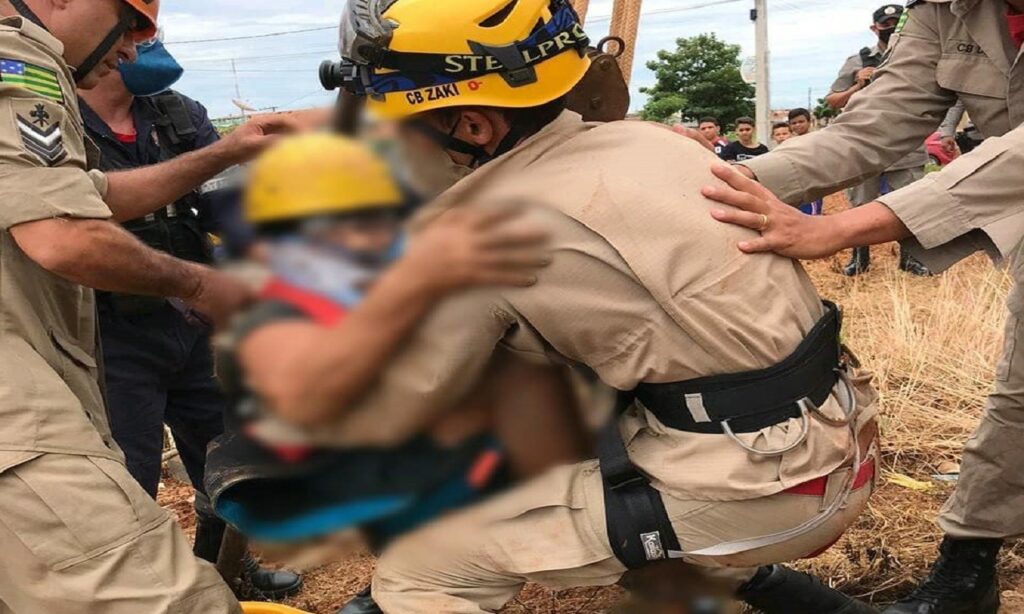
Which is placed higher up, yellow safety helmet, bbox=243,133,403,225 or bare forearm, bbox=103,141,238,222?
yellow safety helmet, bbox=243,133,403,225

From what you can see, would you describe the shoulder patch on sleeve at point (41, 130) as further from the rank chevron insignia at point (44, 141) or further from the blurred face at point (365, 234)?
the blurred face at point (365, 234)

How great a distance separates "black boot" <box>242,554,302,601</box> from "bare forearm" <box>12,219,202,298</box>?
6.59 ft

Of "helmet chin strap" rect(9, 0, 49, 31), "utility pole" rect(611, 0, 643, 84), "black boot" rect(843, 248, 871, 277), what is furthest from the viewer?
"black boot" rect(843, 248, 871, 277)

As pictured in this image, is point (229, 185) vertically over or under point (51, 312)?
over

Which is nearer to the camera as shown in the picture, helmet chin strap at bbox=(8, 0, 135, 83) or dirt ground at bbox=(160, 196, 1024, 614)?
helmet chin strap at bbox=(8, 0, 135, 83)

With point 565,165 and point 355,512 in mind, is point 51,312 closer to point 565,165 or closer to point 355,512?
point 565,165

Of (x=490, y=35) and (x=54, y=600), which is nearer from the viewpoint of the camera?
(x=490, y=35)

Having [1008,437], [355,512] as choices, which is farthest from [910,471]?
[355,512]

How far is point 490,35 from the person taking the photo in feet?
2.21

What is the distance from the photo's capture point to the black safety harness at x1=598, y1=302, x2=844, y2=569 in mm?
1351

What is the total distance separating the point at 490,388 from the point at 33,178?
4.04ft

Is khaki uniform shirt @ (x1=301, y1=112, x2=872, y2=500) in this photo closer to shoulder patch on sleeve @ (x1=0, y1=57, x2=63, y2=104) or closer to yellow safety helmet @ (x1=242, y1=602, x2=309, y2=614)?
shoulder patch on sleeve @ (x1=0, y1=57, x2=63, y2=104)

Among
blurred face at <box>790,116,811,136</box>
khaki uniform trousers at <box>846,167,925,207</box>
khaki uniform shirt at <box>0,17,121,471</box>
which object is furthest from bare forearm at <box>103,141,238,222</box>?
blurred face at <box>790,116,811,136</box>

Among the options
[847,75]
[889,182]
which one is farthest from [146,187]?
[847,75]
